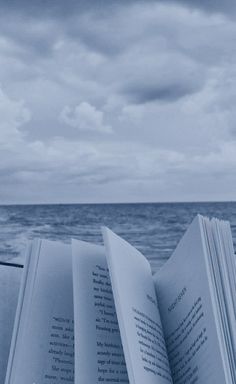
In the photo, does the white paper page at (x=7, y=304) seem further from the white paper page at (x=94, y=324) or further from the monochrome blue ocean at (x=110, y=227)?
the monochrome blue ocean at (x=110, y=227)

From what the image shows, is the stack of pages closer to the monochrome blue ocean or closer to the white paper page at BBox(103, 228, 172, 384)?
the white paper page at BBox(103, 228, 172, 384)

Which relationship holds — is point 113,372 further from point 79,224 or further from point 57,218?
point 57,218

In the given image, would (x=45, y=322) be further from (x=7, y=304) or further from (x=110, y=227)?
(x=110, y=227)

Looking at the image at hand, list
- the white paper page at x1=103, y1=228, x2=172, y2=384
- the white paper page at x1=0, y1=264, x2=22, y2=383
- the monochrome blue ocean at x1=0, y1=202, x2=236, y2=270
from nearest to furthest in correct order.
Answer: the white paper page at x1=103, y1=228, x2=172, y2=384 < the white paper page at x1=0, y1=264, x2=22, y2=383 < the monochrome blue ocean at x1=0, y1=202, x2=236, y2=270

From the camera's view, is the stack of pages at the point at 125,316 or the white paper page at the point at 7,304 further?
the white paper page at the point at 7,304

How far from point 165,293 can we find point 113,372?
129mm

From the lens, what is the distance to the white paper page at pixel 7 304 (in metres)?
0.67

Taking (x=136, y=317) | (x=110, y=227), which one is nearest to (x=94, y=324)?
(x=136, y=317)

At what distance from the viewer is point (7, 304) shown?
2.26 ft

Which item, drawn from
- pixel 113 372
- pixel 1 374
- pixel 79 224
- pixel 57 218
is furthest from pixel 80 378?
pixel 57 218

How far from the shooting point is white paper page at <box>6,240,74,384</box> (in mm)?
607

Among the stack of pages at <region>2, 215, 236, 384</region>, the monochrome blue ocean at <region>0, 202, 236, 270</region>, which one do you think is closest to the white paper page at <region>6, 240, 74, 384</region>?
the stack of pages at <region>2, 215, 236, 384</region>

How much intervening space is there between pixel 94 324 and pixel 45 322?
0.19 ft

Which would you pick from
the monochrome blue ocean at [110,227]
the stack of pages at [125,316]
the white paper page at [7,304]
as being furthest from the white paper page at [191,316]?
the monochrome blue ocean at [110,227]
